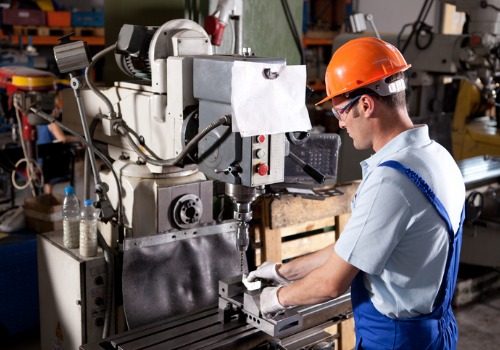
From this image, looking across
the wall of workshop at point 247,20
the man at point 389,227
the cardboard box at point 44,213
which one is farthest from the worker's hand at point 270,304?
the cardboard box at point 44,213

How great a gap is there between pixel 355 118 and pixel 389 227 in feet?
0.89

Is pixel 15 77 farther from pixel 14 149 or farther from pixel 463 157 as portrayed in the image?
pixel 463 157

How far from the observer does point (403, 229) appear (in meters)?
1.25

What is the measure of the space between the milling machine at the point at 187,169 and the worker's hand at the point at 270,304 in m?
0.02

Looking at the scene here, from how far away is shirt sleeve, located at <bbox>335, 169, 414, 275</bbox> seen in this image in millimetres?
1235

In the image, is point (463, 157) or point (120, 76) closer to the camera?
point (120, 76)

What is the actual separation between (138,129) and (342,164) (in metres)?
1.78

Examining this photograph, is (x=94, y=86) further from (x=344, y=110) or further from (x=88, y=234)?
(x=344, y=110)

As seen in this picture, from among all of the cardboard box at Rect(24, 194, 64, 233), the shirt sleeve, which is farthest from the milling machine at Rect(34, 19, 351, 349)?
the cardboard box at Rect(24, 194, 64, 233)

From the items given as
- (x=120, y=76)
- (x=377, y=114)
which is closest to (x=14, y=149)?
(x=120, y=76)

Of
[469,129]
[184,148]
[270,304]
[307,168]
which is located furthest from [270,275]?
[469,129]

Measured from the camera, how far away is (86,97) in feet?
6.02

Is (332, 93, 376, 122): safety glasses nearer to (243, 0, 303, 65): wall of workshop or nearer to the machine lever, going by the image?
the machine lever

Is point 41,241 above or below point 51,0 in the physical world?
below
